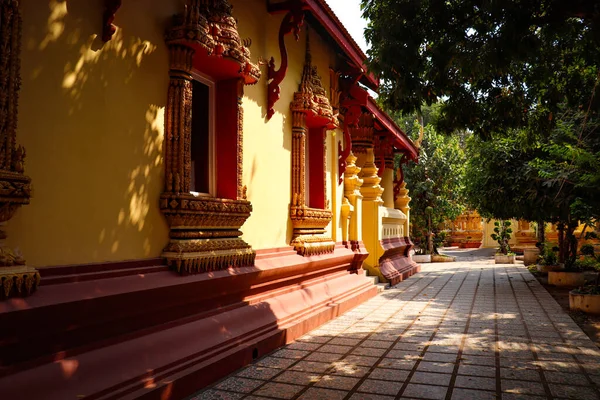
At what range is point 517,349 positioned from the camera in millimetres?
5598

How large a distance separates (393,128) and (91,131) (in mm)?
10583

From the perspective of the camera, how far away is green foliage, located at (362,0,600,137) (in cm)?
430

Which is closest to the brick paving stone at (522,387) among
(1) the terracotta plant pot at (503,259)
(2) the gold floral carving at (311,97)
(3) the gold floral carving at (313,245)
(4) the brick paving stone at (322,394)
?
(4) the brick paving stone at (322,394)

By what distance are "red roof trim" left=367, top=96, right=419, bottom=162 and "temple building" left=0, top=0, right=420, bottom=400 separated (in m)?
3.63

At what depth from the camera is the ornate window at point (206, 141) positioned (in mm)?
4254

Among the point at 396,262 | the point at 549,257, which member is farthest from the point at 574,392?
the point at 549,257

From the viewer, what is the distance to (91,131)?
3.47 meters

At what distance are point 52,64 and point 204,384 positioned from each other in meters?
2.73

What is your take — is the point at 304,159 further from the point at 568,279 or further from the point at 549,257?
the point at 549,257

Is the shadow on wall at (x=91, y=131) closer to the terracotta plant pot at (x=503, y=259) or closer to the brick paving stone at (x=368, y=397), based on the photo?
the brick paving stone at (x=368, y=397)

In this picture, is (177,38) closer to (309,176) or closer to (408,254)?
(309,176)

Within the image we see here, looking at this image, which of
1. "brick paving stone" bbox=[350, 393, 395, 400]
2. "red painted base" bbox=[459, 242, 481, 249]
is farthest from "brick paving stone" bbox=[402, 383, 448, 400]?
"red painted base" bbox=[459, 242, 481, 249]

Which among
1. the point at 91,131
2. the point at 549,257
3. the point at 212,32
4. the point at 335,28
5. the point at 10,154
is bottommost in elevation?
the point at 549,257

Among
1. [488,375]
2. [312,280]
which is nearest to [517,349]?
[488,375]
